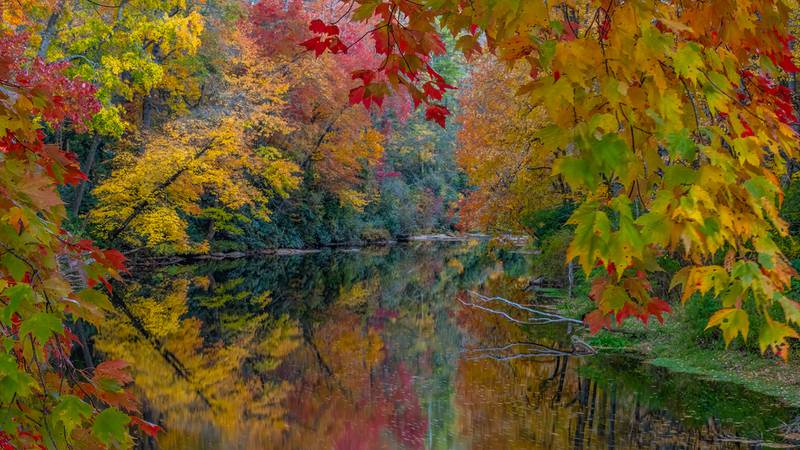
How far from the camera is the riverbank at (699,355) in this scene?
11.1 metres

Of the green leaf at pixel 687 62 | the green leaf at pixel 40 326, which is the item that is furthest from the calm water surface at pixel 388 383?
the green leaf at pixel 687 62

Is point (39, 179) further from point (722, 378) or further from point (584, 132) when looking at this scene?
point (722, 378)

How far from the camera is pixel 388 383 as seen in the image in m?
12.0

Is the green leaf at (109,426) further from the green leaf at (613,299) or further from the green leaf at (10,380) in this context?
the green leaf at (613,299)

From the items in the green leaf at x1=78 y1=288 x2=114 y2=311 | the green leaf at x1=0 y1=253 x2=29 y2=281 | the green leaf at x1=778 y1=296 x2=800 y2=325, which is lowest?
the green leaf at x1=78 y1=288 x2=114 y2=311

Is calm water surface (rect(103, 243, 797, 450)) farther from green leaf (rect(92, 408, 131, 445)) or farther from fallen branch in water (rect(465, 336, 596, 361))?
green leaf (rect(92, 408, 131, 445))

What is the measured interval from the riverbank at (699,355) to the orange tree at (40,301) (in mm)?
8006

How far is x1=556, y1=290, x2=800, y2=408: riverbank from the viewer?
11062 millimetres

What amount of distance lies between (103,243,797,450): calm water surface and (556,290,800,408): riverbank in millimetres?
443

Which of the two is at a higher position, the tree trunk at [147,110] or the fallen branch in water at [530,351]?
the tree trunk at [147,110]

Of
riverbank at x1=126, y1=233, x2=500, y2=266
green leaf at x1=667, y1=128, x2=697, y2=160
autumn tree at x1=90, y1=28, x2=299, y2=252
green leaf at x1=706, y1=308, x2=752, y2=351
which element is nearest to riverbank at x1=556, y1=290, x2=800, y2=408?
riverbank at x1=126, y1=233, x2=500, y2=266

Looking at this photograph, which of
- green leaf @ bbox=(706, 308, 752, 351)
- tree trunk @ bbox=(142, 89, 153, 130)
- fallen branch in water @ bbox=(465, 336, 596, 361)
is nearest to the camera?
green leaf @ bbox=(706, 308, 752, 351)

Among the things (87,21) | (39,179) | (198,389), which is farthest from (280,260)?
(39,179)

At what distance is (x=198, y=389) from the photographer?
1142 cm
